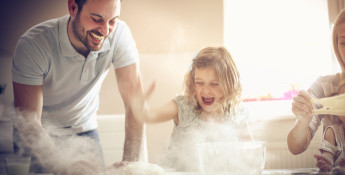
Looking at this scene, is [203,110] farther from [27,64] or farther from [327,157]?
[27,64]

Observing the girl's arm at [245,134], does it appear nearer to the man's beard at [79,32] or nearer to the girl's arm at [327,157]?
the girl's arm at [327,157]

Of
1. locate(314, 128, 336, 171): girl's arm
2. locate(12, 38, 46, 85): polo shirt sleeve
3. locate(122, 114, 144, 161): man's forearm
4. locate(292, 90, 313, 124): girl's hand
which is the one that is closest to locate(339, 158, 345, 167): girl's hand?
locate(314, 128, 336, 171): girl's arm

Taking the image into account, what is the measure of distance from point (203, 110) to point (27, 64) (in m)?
0.47

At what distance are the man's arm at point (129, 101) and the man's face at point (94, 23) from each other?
0.10 meters

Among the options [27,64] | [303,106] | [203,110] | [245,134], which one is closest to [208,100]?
[203,110]

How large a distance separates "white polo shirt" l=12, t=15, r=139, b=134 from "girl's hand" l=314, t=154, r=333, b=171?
19.8 inches

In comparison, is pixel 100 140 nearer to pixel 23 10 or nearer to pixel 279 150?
pixel 23 10

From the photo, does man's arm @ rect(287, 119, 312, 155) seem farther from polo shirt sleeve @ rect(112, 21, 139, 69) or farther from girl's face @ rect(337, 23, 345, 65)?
polo shirt sleeve @ rect(112, 21, 139, 69)

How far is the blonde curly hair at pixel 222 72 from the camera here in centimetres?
88

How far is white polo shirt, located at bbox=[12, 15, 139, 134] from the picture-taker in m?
0.79

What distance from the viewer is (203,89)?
0.90 metres

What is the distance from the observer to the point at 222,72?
0.90m

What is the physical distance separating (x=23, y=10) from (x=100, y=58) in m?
0.22

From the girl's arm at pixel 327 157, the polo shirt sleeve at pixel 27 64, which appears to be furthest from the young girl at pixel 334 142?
the polo shirt sleeve at pixel 27 64
